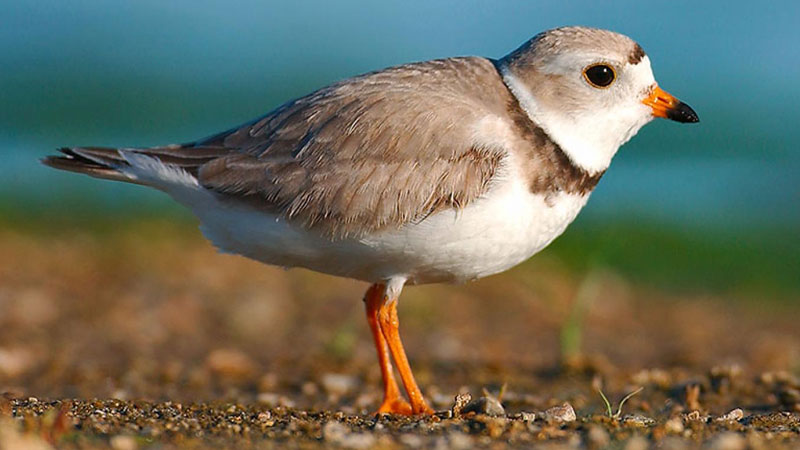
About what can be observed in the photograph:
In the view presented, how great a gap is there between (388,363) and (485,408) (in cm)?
89

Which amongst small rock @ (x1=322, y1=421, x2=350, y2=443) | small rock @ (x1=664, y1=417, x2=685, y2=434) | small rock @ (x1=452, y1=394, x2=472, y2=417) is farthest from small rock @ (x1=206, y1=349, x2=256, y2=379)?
small rock @ (x1=664, y1=417, x2=685, y2=434)

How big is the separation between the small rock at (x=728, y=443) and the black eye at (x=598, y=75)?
6.87 ft

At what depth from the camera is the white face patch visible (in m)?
5.07

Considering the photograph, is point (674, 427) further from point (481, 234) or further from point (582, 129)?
point (582, 129)

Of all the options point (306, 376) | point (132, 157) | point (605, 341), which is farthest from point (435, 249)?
point (605, 341)

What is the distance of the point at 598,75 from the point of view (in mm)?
5176

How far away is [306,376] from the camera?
21.6ft

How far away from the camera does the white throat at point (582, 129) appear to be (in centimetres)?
505

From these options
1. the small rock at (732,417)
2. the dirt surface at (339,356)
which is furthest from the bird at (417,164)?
the small rock at (732,417)

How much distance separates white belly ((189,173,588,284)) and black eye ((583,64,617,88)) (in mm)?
597

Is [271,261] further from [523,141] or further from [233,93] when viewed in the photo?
[233,93]

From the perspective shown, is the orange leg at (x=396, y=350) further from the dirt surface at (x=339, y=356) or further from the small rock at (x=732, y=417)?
the small rock at (x=732, y=417)

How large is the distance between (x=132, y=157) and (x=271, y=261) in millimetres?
920

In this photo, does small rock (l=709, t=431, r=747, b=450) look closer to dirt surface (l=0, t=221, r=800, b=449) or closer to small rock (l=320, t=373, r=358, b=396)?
dirt surface (l=0, t=221, r=800, b=449)
